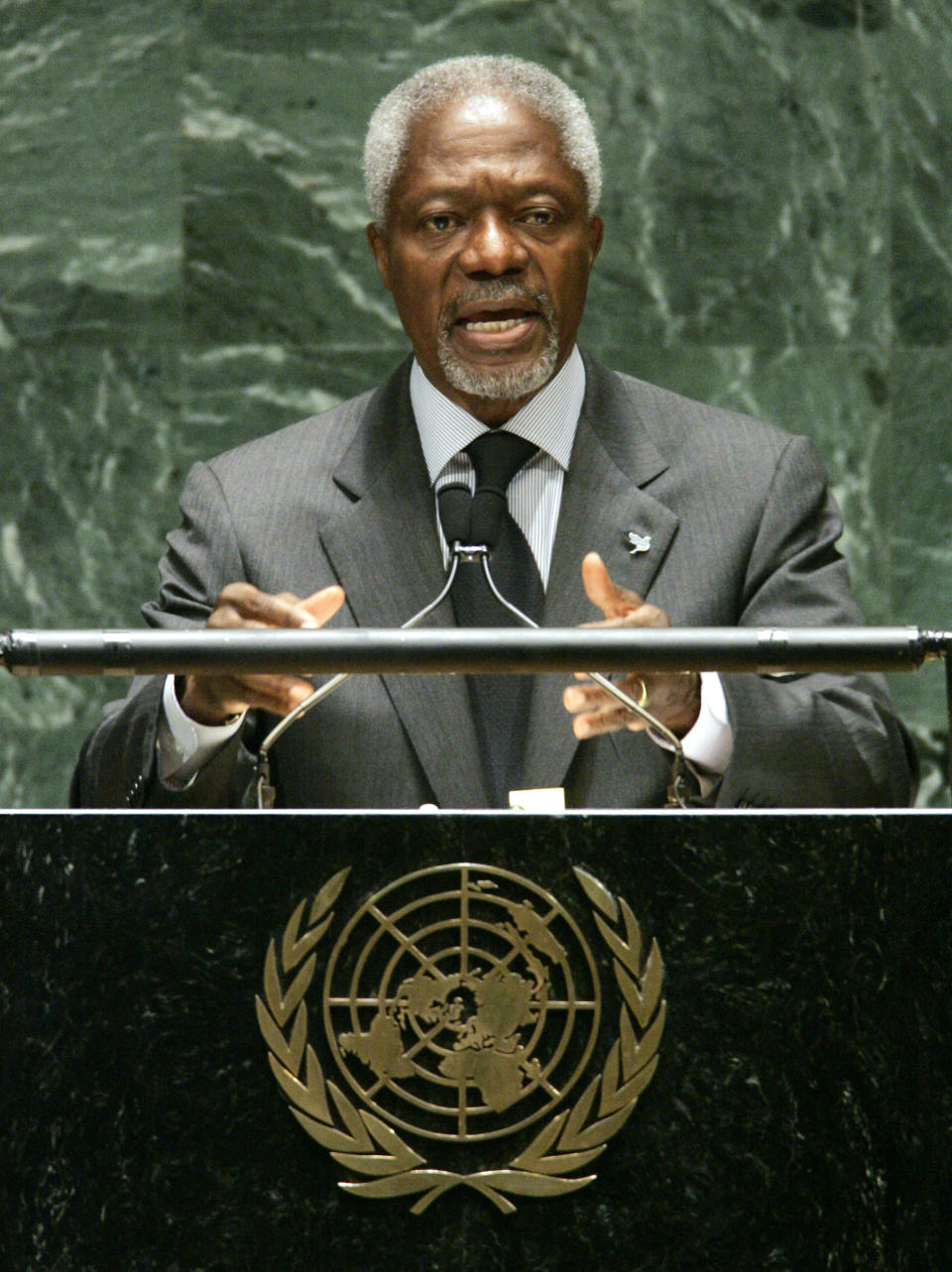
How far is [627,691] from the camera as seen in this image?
2043mm

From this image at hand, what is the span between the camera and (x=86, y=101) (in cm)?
402

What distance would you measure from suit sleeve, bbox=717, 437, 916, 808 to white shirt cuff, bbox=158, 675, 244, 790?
1.80ft

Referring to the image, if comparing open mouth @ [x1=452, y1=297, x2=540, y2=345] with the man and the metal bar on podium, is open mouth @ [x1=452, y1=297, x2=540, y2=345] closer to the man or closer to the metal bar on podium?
the man

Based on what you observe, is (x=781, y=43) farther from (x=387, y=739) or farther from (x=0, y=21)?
(x=387, y=739)

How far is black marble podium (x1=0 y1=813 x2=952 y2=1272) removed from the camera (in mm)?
1707

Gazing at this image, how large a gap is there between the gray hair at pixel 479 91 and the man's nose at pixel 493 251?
0.17 meters

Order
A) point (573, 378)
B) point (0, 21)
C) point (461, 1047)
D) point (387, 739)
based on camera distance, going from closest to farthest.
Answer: point (461, 1047) → point (387, 739) → point (573, 378) → point (0, 21)

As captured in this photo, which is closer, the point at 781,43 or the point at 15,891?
the point at 15,891

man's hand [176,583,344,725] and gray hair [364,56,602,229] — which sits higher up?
gray hair [364,56,602,229]

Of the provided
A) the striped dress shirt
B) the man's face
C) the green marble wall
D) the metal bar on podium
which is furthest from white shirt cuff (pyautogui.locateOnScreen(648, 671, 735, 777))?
the green marble wall

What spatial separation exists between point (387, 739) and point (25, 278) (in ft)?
6.17

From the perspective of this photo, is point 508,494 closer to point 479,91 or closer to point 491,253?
point 491,253

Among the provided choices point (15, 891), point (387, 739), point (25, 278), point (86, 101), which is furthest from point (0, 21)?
point (15, 891)

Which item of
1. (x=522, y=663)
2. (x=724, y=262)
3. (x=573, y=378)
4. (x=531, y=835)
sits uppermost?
(x=522, y=663)
